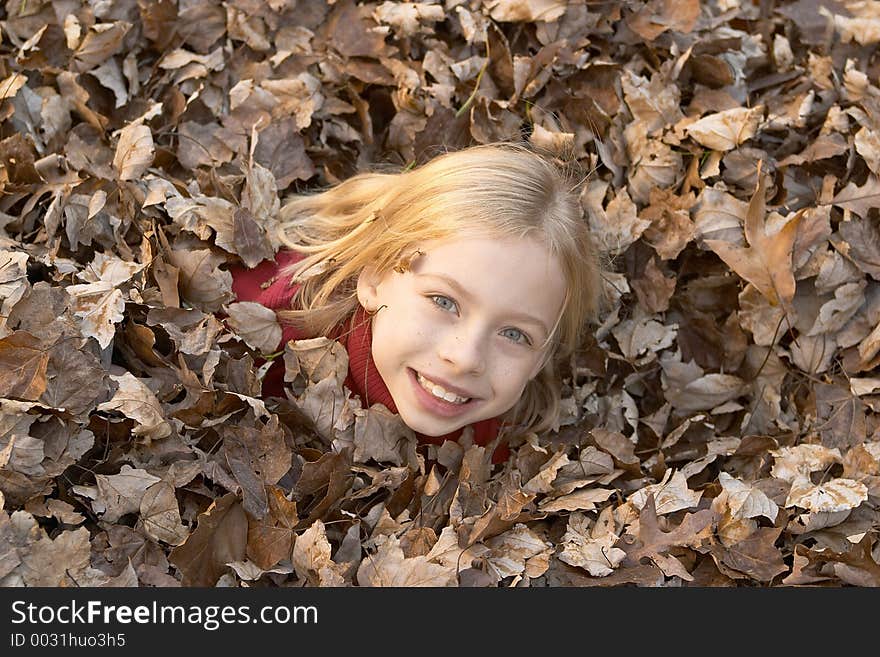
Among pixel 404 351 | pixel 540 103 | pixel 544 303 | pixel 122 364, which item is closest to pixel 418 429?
pixel 404 351

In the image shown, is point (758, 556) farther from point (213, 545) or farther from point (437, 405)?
point (213, 545)

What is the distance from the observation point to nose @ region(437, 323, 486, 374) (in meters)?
2.03

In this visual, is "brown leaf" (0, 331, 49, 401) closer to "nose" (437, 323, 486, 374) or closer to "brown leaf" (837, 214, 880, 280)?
"nose" (437, 323, 486, 374)

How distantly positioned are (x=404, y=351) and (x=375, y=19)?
110 cm

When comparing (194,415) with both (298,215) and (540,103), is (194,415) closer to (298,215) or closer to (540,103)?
(298,215)

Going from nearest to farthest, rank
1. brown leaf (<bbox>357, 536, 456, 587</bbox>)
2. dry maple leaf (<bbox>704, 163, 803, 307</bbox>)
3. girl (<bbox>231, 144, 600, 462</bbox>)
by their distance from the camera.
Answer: brown leaf (<bbox>357, 536, 456, 587</bbox>)
girl (<bbox>231, 144, 600, 462</bbox>)
dry maple leaf (<bbox>704, 163, 803, 307</bbox>)

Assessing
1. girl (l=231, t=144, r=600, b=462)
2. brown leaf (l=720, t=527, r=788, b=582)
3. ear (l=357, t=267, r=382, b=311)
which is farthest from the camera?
ear (l=357, t=267, r=382, b=311)

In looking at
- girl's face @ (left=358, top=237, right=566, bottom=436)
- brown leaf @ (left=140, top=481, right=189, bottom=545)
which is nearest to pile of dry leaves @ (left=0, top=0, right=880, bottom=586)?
brown leaf @ (left=140, top=481, right=189, bottom=545)

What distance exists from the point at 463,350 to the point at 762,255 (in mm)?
836

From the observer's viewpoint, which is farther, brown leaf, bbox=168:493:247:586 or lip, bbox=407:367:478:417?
lip, bbox=407:367:478:417

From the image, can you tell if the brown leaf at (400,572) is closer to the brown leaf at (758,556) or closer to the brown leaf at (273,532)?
the brown leaf at (273,532)

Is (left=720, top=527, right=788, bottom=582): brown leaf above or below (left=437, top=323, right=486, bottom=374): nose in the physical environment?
below

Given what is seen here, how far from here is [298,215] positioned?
253 cm

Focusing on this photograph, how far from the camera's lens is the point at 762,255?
239 centimetres
